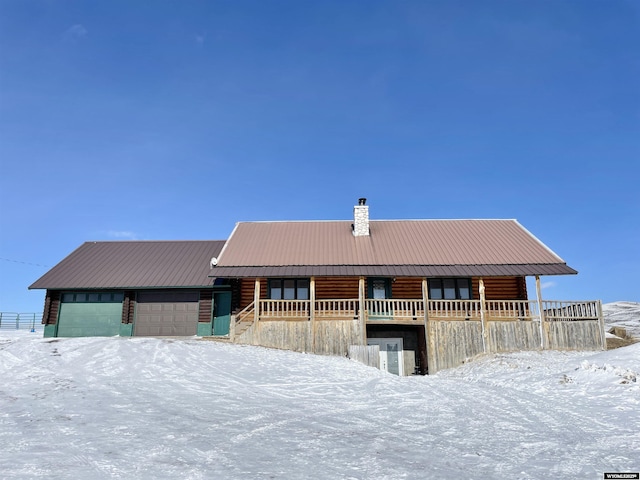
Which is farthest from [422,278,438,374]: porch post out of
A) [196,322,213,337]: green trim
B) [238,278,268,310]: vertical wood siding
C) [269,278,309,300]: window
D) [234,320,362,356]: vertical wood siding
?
[196,322,213,337]: green trim

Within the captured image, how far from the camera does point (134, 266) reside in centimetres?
2605

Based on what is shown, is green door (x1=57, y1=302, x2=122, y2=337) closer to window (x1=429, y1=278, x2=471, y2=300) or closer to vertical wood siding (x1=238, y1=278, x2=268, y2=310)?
vertical wood siding (x1=238, y1=278, x2=268, y2=310)

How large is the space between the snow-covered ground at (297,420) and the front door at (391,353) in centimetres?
678

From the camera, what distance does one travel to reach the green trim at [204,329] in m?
23.9

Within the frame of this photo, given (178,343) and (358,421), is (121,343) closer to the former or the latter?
(178,343)

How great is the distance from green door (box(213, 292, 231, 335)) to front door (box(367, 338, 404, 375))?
25.6ft

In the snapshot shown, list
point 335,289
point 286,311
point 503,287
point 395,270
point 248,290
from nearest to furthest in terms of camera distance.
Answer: point 286,311 < point 395,270 < point 503,287 < point 335,289 < point 248,290

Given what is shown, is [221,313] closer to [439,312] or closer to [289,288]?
[289,288]

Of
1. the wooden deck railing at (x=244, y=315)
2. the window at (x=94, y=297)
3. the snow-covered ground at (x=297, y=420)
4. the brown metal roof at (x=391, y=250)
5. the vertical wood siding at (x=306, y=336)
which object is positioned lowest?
the snow-covered ground at (x=297, y=420)

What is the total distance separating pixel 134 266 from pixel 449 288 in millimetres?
17955

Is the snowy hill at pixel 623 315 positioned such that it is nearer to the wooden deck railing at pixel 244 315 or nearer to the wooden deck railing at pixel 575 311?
the wooden deck railing at pixel 575 311

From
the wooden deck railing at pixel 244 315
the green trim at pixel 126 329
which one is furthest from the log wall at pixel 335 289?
the green trim at pixel 126 329

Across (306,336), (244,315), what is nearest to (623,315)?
(306,336)

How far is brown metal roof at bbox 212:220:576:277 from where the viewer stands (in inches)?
845
